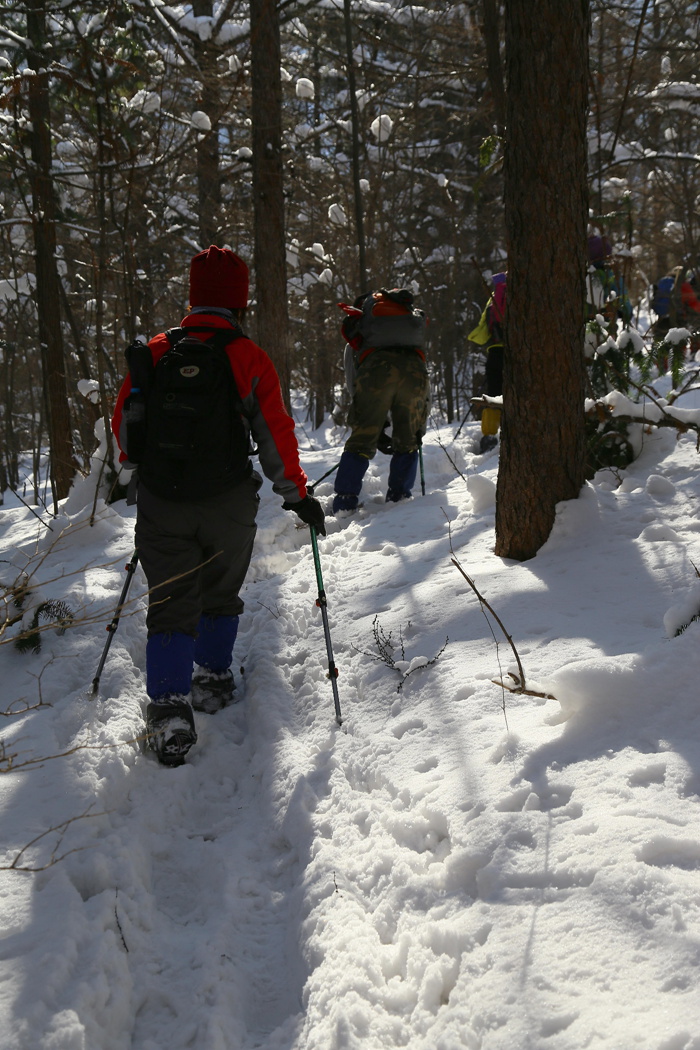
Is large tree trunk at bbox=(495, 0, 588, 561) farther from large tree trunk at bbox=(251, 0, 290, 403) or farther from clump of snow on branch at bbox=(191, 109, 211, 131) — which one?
clump of snow on branch at bbox=(191, 109, 211, 131)

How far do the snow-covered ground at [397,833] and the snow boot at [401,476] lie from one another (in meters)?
2.38

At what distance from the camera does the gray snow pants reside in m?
3.35

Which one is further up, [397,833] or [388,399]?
[388,399]

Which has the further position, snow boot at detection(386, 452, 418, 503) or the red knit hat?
snow boot at detection(386, 452, 418, 503)

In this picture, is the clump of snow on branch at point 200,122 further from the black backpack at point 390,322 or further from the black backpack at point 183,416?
the black backpack at point 183,416

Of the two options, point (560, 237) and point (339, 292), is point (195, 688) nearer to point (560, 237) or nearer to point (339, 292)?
point (560, 237)

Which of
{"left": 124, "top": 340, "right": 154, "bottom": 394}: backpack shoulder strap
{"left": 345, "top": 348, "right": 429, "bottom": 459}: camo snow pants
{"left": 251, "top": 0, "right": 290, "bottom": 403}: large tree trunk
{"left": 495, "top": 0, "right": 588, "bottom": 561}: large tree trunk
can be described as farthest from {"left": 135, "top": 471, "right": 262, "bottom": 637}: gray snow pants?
{"left": 251, "top": 0, "right": 290, "bottom": 403}: large tree trunk

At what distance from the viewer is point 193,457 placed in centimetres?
329

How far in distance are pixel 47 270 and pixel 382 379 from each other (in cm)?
558

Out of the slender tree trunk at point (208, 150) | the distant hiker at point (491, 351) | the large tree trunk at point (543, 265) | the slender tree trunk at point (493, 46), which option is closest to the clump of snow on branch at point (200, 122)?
the slender tree trunk at point (208, 150)

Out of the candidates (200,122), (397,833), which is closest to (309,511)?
(397,833)

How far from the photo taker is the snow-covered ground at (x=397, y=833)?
1.80 m

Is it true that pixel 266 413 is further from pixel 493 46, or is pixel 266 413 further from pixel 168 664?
pixel 493 46

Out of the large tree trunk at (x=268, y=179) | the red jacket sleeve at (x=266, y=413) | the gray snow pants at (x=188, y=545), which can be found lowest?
the gray snow pants at (x=188, y=545)
